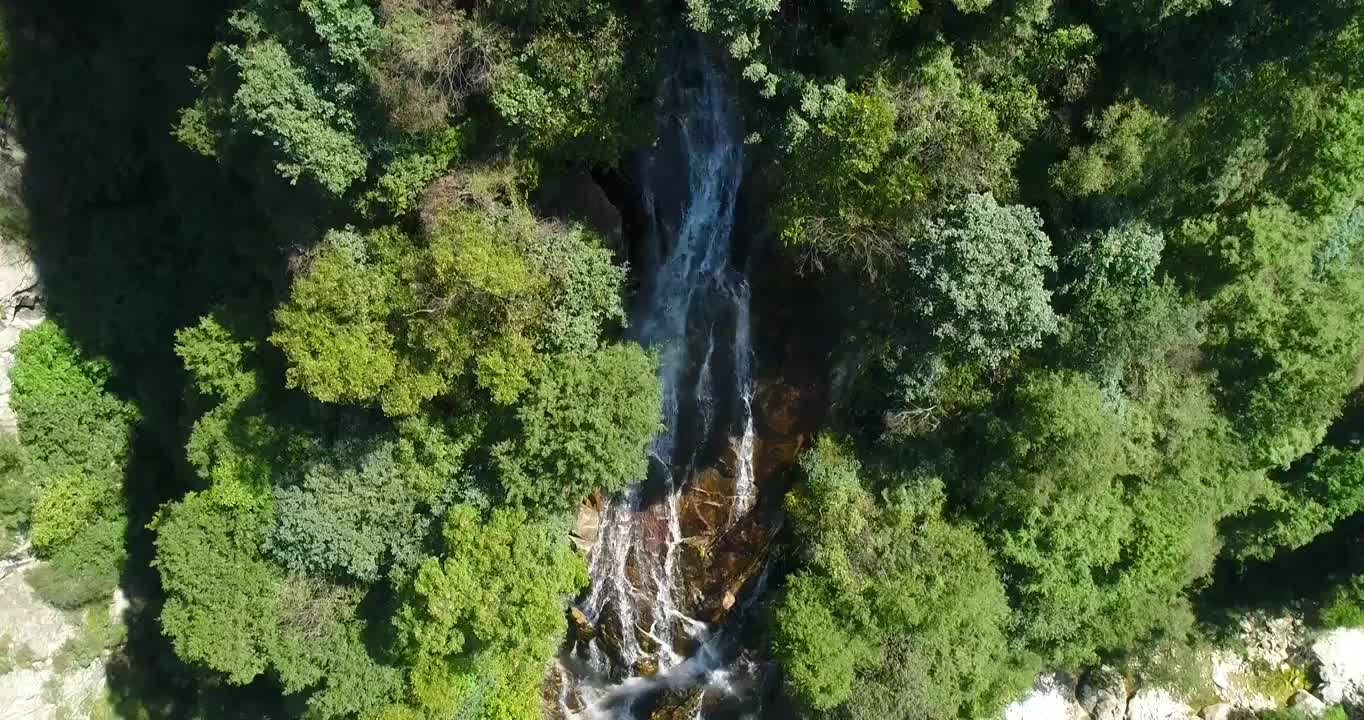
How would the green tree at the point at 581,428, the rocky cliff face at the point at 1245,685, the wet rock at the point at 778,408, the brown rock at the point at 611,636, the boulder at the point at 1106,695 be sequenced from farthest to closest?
1. the boulder at the point at 1106,695
2. the rocky cliff face at the point at 1245,685
3. the brown rock at the point at 611,636
4. the wet rock at the point at 778,408
5. the green tree at the point at 581,428

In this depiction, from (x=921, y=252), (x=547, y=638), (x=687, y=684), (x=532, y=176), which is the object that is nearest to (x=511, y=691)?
(x=547, y=638)

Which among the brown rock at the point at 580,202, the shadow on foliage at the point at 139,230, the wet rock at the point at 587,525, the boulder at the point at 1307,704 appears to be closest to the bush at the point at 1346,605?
the boulder at the point at 1307,704

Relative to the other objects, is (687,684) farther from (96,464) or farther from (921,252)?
(96,464)

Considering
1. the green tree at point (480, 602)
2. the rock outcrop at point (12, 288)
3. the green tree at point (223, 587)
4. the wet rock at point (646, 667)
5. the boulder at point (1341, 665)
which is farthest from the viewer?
the boulder at point (1341, 665)

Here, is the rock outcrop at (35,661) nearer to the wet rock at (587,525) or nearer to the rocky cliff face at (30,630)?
the rocky cliff face at (30,630)

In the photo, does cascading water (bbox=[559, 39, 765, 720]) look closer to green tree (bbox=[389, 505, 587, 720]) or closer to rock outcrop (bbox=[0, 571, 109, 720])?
green tree (bbox=[389, 505, 587, 720])

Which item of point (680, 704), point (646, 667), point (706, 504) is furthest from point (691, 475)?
point (680, 704)
